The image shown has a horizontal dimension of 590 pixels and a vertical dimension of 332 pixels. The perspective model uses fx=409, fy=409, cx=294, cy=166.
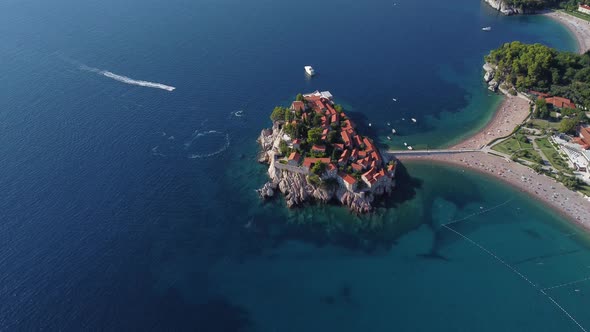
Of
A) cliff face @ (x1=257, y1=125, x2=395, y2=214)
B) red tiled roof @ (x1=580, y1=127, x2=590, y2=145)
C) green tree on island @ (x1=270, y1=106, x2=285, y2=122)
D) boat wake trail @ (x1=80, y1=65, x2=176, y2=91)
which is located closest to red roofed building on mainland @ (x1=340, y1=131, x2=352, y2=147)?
cliff face @ (x1=257, y1=125, x2=395, y2=214)

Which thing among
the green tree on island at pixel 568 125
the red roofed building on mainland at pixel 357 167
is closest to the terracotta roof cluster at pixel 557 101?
the green tree on island at pixel 568 125

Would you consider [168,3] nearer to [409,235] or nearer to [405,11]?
[405,11]

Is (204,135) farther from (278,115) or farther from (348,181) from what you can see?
(348,181)

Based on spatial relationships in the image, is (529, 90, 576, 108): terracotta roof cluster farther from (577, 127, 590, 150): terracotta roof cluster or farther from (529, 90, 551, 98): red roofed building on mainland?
(577, 127, 590, 150): terracotta roof cluster

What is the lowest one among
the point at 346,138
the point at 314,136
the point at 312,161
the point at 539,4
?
the point at 312,161

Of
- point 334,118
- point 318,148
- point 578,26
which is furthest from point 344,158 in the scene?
point 578,26

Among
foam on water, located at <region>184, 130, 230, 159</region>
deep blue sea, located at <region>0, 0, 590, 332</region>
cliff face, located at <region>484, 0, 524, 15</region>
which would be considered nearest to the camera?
deep blue sea, located at <region>0, 0, 590, 332</region>

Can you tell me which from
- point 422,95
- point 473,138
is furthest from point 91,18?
point 473,138
